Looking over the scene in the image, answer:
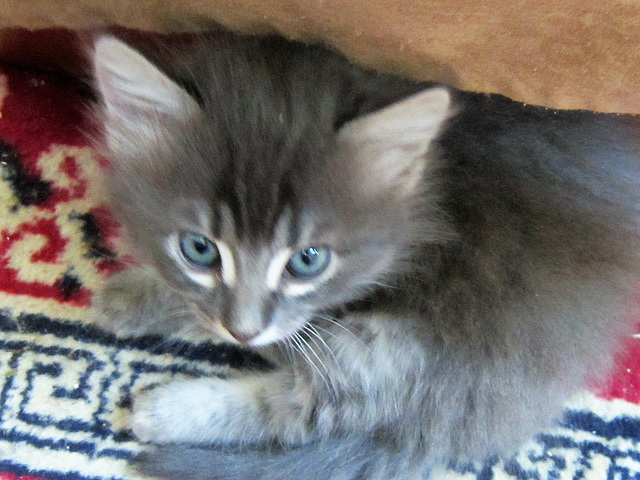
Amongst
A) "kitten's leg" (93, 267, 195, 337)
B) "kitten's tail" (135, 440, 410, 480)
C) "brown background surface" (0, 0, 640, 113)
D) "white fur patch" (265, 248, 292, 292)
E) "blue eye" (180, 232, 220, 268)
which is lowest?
"kitten's tail" (135, 440, 410, 480)

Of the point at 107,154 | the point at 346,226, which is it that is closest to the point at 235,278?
the point at 346,226

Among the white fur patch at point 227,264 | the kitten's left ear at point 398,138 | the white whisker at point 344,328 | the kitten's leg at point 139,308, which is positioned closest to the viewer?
the kitten's left ear at point 398,138

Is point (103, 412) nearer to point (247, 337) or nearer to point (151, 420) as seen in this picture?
point (151, 420)

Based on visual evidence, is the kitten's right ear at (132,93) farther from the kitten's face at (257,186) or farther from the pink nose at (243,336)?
the pink nose at (243,336)

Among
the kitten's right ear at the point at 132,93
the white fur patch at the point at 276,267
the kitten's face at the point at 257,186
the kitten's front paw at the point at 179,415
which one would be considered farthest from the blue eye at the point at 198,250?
the kitten's front paw at the point at 179,415

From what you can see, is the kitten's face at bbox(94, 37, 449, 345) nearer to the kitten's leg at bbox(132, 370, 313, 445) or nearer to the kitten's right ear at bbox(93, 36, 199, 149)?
the kitten's right ear at bbox(93, 36, 199, 149)

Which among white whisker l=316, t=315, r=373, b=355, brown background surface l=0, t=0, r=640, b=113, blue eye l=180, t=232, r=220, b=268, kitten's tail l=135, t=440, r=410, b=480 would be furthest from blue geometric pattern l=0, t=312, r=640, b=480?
brown background surface l=0, t=0, r=640, b=113
